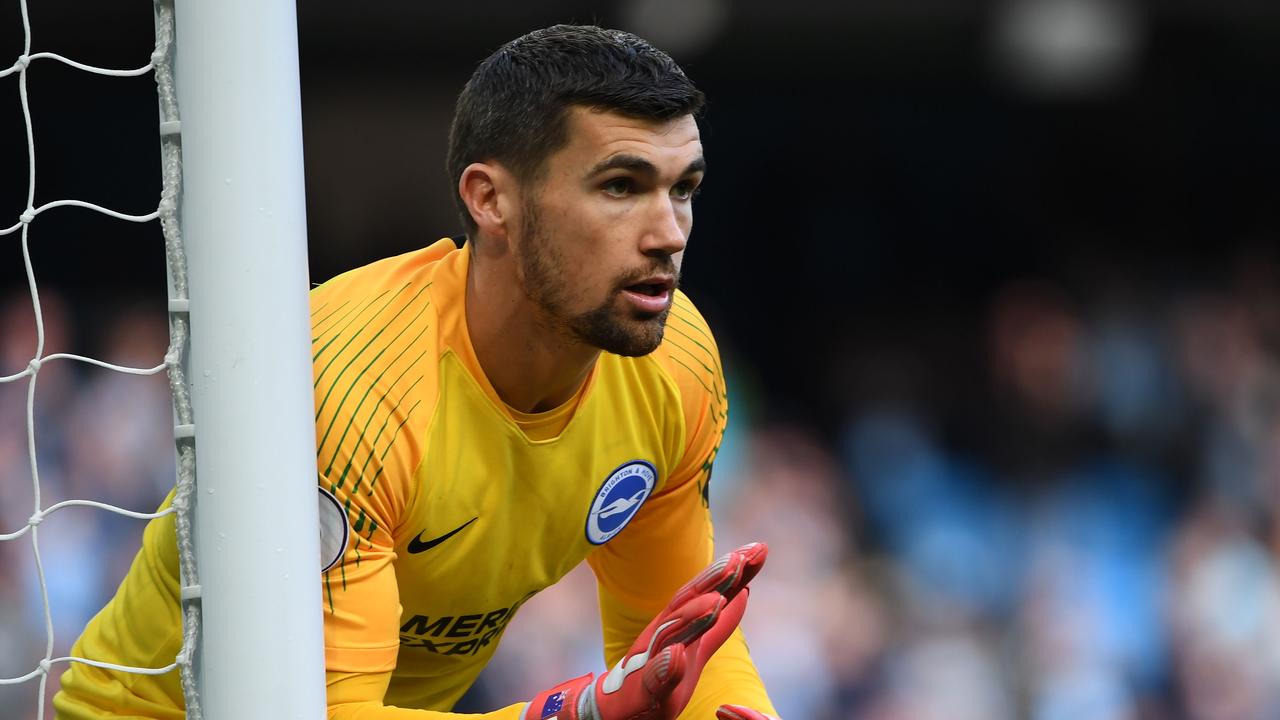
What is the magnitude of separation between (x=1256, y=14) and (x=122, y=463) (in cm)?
700

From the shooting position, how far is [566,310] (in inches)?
114

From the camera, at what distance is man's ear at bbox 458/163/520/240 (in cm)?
292

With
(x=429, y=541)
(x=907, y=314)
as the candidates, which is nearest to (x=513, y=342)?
(x=429, y=541)

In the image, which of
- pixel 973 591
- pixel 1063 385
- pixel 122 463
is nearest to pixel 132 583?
pixel 122 463

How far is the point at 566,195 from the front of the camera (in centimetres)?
283

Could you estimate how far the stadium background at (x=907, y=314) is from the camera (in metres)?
7.34

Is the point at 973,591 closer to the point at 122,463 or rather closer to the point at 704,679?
the point at 122,463

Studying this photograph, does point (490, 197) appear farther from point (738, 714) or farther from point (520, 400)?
point (738, 714)

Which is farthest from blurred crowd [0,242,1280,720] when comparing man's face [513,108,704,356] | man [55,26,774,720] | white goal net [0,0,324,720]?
white goal net [0,0,324,720]

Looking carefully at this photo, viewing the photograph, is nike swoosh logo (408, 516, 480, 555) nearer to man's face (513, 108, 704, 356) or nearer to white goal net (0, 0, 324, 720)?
man's face (513, 108, 704, 356)

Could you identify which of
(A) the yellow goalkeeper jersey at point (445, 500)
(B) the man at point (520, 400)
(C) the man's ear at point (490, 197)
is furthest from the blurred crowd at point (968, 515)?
(C) the man's ear at point (490, 197)

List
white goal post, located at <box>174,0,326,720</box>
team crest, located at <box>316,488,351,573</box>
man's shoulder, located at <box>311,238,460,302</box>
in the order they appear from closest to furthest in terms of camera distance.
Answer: white goal post, located at <box>174,0,326,720</box>
team crest, located at <box>316,488,351,573</box>
man's shoulder, located at <box>311,238,460,302</box>

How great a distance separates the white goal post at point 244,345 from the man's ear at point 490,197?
0.63 metres

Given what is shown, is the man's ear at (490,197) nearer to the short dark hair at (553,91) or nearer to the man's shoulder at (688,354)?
the short dark hair at (553,91)
